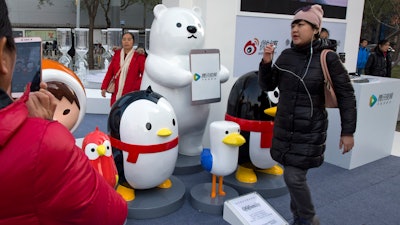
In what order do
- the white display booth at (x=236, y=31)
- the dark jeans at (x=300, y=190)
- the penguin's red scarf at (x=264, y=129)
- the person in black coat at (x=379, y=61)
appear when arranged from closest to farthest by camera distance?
1. the dark jeans at (x=300, y=190)
2. the penguin's red scarf at (x=264, y=129)
3. the white display booth at (x=236, y=31)
4. the person in black coat at (x=379, y=61)

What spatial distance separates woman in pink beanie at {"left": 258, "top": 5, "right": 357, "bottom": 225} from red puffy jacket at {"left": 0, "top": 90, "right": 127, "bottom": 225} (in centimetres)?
193

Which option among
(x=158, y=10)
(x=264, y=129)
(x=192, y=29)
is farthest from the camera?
(x=158, y=10)

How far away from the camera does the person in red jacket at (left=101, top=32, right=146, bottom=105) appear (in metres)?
4.18

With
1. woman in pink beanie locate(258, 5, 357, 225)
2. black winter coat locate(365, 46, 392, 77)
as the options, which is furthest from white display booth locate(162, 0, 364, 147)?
black winter coat locate(365, 46, 392, 77)

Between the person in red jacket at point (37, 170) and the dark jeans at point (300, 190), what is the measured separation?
6.40ft

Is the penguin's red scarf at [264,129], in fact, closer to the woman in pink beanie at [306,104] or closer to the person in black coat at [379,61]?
the woman in pink beanie at [306,104]

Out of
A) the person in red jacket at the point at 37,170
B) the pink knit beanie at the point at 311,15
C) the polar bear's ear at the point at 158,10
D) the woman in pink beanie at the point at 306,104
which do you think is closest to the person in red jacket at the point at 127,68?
the polar bear's ear at the point at 158,10

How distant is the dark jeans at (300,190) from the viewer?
2.58 metres

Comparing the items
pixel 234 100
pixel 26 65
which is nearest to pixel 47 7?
pixel 234 100

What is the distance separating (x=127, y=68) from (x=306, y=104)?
7.53ft

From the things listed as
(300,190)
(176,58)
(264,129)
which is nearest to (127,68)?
(176,58)

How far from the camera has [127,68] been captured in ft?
13.7

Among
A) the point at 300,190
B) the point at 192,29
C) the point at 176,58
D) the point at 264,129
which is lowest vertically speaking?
the point at 300,190

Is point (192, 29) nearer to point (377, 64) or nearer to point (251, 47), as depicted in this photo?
point (251, 47)
